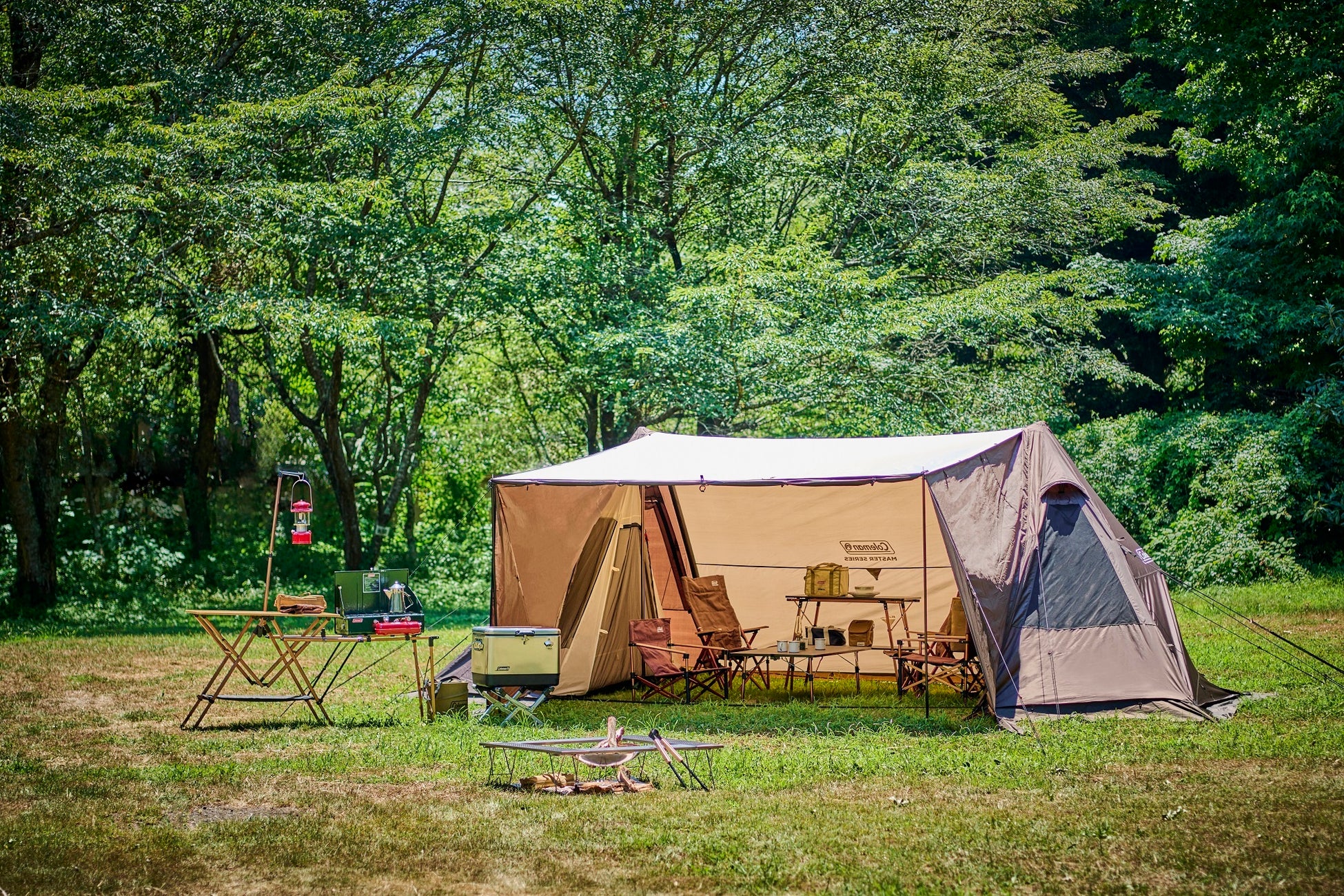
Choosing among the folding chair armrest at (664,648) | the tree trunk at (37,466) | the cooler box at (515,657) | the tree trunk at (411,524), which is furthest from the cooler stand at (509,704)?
the tree trunk at (411,524)

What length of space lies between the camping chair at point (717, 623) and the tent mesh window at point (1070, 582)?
207 cm

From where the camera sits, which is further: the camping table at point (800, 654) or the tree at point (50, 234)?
the tree at point (50, 234)

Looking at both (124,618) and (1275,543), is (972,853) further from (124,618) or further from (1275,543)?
(124,618)

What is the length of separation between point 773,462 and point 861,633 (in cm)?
153

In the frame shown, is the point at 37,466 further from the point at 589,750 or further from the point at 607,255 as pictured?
the point at 589,750

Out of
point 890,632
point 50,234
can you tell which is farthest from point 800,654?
point 50,234

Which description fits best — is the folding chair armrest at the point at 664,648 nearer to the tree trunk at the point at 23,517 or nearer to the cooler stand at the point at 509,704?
the cooler stand at the point at 509,704

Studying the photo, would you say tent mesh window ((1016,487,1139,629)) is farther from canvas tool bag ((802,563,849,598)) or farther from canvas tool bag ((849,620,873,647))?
canvas tool bag ((802,563,849,598))

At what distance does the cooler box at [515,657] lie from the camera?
6348 mm

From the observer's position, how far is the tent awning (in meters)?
6.62

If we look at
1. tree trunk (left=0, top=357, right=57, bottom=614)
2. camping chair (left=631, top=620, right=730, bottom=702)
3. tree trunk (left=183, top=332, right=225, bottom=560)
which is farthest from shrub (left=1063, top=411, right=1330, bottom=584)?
tree trunk (left=0, top=357, right=57, bottom=614)

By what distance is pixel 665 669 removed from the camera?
766 cm

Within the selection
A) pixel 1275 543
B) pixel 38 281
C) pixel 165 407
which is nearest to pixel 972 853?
pixel 1275 543

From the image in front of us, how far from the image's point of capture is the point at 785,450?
766cm
